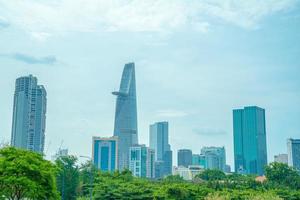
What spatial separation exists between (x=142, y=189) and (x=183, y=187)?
14.9ft

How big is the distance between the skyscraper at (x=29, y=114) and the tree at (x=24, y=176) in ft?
474

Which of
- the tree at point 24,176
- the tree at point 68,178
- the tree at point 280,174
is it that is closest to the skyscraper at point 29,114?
the tree at point 280,174

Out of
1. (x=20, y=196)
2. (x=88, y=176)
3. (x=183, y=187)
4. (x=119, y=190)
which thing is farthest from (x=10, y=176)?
(x=88, y=176)

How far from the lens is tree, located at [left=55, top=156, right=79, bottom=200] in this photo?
55.2m

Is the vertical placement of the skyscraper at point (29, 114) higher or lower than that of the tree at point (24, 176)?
higher

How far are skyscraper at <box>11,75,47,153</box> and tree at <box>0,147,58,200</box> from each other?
5685 inches

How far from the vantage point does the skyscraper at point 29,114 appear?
16988cm

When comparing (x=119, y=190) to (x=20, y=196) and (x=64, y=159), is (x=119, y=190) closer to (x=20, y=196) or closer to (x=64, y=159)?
(x=64, y=159)

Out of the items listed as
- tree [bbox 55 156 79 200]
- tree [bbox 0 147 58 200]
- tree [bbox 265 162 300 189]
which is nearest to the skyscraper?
tree [bbox 265 162 300 189]

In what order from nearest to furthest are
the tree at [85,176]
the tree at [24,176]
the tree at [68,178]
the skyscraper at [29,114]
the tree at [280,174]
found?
the tree at [24,176], the tree at [68,178], the tree at [85,176], the tree at [280,174], the skyscraper at [29,114]

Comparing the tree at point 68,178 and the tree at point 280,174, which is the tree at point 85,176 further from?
the tree at point 280,174

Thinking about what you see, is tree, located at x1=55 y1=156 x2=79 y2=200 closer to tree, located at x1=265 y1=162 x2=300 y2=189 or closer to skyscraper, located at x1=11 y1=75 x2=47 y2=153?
tree, located at x1=265 y1=162 x2=300 y2=189

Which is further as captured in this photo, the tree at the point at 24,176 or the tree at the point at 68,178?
the tree at the point at 68,178

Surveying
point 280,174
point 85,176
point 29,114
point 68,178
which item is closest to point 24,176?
point 68,178
